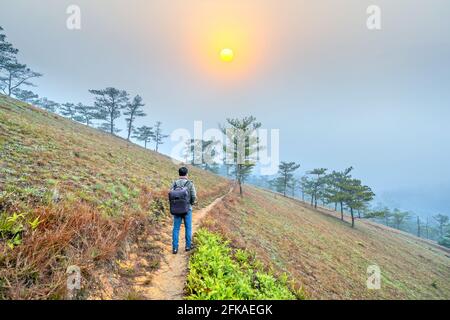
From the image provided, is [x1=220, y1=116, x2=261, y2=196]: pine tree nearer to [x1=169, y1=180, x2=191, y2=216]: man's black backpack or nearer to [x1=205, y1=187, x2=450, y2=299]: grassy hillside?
[x1=205, y1=187, x2=450, y2=299]: grassy hillside

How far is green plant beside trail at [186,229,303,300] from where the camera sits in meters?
4.78

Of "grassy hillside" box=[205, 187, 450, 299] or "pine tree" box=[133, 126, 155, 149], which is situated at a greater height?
"pine tree" box=[133, 126, 155, 149]

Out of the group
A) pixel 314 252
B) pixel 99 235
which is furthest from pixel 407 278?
pixel 99 235

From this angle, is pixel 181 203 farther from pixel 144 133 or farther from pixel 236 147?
pixel 144 133

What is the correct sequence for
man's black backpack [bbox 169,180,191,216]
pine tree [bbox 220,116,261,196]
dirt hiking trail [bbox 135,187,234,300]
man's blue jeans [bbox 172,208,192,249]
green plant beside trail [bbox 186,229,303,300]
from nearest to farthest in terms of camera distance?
green plant beside trail [bbox 186,229,303,300], dirt hiking trail [bbox 135,187,234,300], man's black backpack [bbox 169,180,191,216], man's blue jeans [bbox 172,208,192,249], pine tree [bbox 220,116,261,196]

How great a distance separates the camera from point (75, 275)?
4336 mm

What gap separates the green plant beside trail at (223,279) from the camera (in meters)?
4.78

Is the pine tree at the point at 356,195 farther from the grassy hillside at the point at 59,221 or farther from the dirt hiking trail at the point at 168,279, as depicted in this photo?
the dirt hiking trail at the point at 168,279

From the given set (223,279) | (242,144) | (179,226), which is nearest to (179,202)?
(179,226)

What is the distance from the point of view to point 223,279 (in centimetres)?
538

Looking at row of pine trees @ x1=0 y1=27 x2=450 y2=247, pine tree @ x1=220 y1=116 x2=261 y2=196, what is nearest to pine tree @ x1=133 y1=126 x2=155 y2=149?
row of pine trees @ x1=0 y1=27 x2=450 y2=247

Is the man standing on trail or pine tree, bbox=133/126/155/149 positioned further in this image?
pine tree, bbox=133/126/155/149
